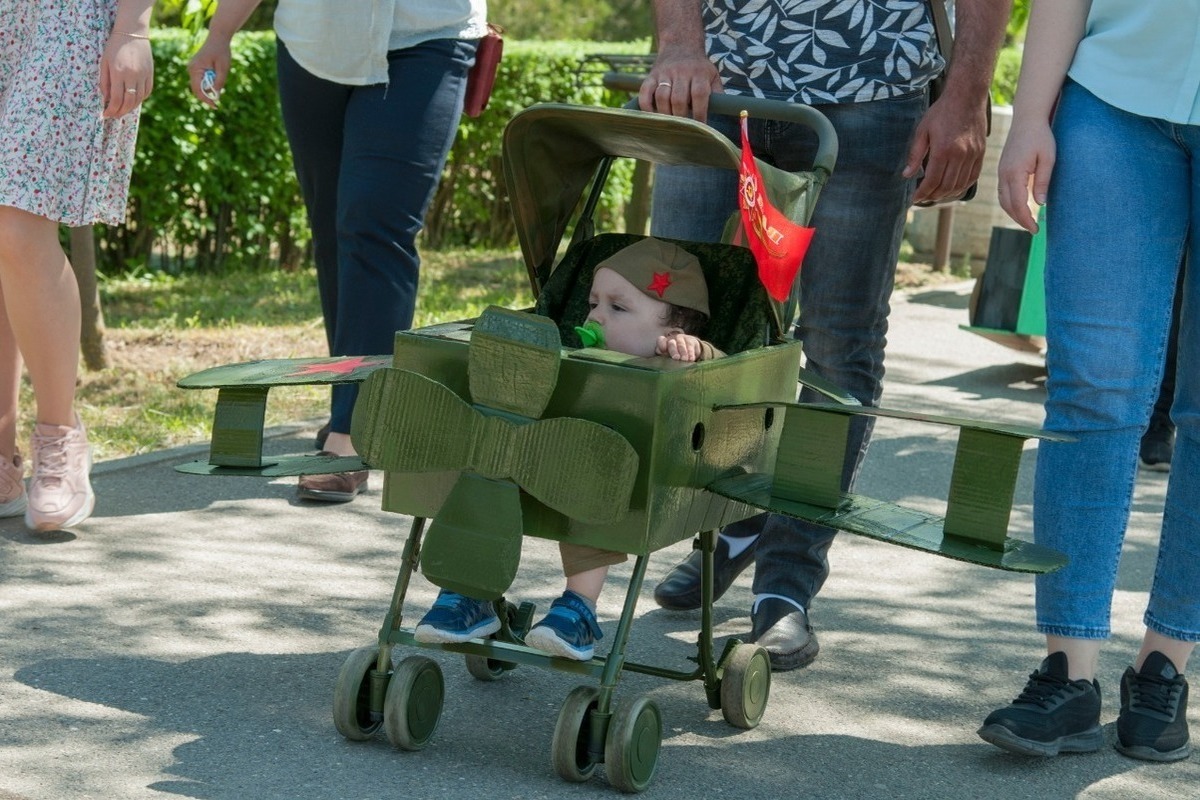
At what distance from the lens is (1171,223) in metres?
3.05

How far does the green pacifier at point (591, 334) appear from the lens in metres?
3.15

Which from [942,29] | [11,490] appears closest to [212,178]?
[11,490]

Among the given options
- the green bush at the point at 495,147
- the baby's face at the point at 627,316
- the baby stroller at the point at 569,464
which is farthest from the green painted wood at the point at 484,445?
the green bush at the point at 495,147

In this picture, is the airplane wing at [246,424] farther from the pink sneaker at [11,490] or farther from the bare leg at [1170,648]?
the bare leg at [1170,648]

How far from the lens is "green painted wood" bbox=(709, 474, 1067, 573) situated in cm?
269

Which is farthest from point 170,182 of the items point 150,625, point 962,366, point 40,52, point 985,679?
point 985,679

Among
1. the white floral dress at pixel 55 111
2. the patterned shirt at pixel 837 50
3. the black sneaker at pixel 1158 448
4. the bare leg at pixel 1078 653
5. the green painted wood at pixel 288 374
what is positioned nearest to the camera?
the green painted wood at pixel 288 374

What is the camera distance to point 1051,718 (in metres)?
3.08

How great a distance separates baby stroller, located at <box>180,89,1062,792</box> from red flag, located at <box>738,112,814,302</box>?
1.9 inches

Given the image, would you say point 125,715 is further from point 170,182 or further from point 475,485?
point 170,182

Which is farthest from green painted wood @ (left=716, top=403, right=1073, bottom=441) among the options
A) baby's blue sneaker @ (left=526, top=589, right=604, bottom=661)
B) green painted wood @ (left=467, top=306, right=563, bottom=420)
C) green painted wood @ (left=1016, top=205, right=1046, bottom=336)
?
green painted wood @ (left=1016, top=205, right=1046, bottom=336)

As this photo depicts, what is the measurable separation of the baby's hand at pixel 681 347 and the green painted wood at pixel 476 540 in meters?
0.39

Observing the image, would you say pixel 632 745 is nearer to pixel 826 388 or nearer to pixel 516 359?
pixel 516 359

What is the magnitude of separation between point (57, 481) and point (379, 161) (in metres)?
1.22
